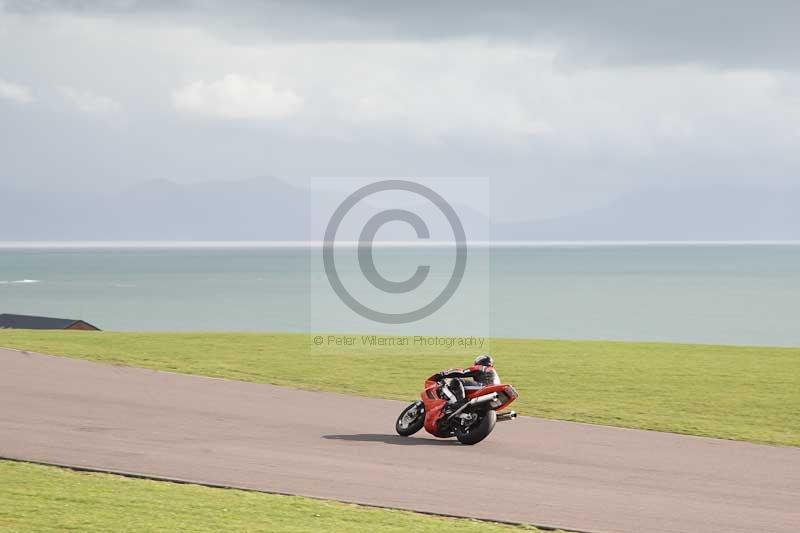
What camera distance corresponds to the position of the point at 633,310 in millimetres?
163500

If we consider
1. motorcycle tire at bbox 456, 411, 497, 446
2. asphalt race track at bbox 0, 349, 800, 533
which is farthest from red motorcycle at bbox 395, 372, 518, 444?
asphalt race track at bbox 0, 349, 800, 533

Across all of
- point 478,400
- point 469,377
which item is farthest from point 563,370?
point 478,400

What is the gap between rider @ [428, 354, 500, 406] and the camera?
18.7 metres

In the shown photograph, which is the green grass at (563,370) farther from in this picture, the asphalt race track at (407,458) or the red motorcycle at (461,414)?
the red motorcycle at (461,414)

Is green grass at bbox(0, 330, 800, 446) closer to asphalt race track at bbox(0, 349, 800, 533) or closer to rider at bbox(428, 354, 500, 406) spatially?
asphalt race track at bbox(0, 349, 800, 533)

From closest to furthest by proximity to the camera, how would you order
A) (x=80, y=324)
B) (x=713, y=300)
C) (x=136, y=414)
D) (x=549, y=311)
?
(x=136, y=414)
(x=80, y=324)
(x=549, y=311)
(x=713, y=300)

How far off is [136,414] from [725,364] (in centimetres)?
1962

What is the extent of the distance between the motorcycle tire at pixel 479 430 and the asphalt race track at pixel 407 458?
0.19 meters

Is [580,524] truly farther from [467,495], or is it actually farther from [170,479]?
Answer: [170,479]

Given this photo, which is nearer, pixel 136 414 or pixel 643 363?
pixel 136 414

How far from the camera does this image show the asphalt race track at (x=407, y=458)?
45.5 feet

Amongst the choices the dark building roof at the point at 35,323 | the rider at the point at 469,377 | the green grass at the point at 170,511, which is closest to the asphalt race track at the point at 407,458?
the green grass at the point at 170,511

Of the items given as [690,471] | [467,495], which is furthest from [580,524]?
[690,471]

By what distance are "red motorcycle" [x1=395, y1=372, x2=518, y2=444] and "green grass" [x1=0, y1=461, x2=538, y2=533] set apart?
5.36 metres
